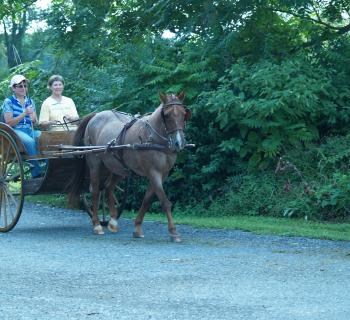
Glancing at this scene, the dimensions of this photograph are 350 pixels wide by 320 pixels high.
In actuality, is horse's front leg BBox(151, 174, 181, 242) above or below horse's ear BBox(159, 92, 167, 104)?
below

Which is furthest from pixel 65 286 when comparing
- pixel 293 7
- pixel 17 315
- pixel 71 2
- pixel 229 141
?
pixel 71 2

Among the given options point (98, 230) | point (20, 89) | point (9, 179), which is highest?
point (20, 89)

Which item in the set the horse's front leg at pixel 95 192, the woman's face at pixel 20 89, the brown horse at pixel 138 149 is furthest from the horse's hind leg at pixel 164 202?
the woman's face at pixel 20 89

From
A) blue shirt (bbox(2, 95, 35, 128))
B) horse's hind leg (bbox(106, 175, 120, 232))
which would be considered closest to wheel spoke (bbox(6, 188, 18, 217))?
blue shirt (bbox(2, 95, 35, 128))

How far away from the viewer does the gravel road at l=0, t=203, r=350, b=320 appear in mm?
7266

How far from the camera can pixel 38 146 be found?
1345 cm

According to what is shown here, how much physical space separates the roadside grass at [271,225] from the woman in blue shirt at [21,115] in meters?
2.70

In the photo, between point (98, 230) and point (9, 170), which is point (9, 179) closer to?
point (9, 170)

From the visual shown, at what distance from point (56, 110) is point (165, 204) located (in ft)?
9.72

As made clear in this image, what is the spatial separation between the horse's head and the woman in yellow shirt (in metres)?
2.61

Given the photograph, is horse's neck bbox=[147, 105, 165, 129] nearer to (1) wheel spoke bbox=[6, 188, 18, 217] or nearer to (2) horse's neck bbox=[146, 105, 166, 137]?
(2) horse's neck bbox=[146, 105, 166, 137]

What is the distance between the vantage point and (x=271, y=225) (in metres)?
13.5

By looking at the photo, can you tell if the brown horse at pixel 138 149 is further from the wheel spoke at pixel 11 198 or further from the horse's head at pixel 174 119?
the wheel spoke at pixel 11 198

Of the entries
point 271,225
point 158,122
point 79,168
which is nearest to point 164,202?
point 158,122
